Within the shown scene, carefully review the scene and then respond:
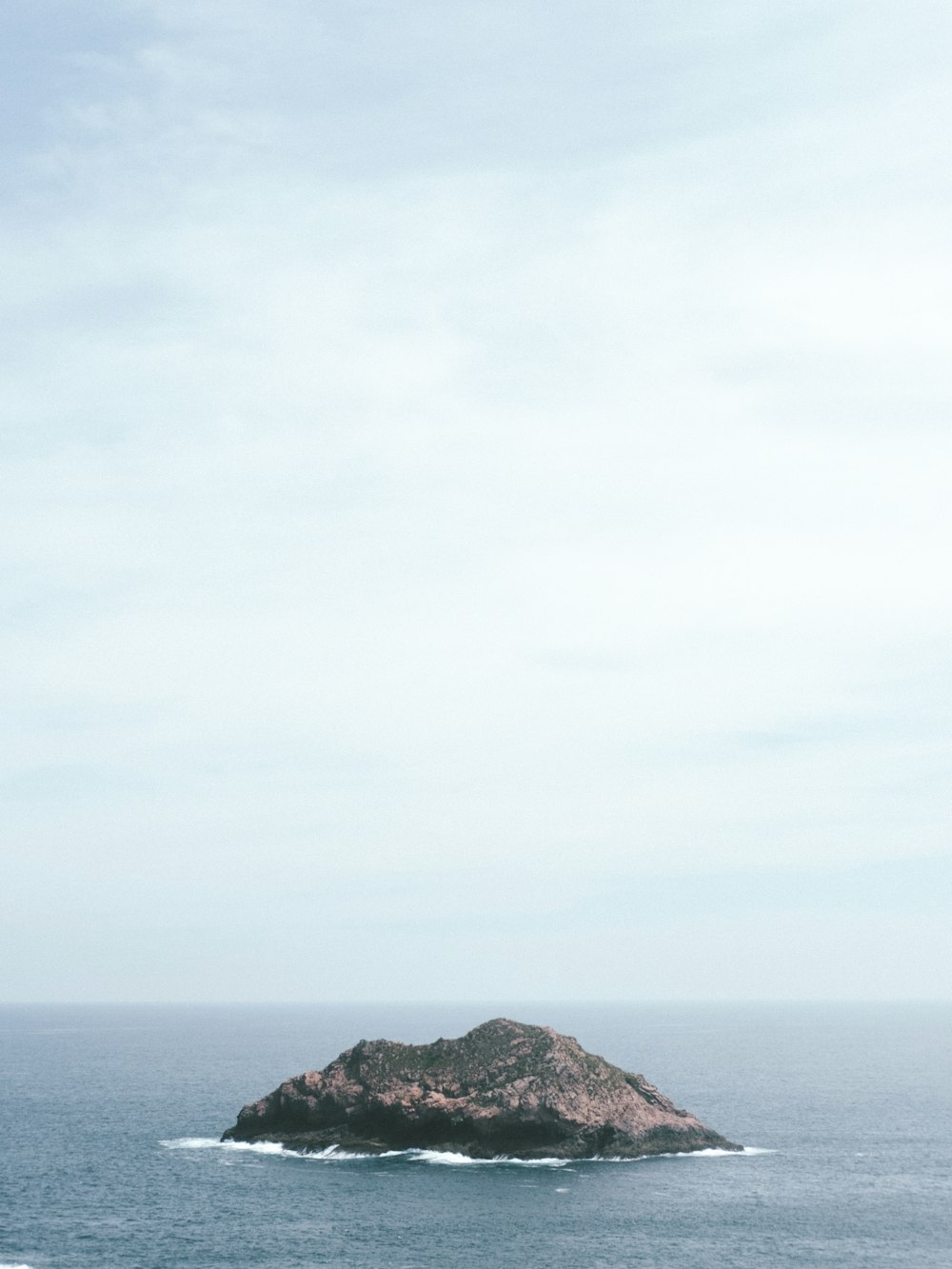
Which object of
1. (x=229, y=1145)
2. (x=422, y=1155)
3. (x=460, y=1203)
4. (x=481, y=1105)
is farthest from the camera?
(x=229, y=1145)

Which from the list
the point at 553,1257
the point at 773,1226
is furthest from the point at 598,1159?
the point at 553,1257

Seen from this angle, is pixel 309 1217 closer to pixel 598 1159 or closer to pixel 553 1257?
pixel 553 1257

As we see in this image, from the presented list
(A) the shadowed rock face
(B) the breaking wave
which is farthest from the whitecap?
(A) the shadowed rock face

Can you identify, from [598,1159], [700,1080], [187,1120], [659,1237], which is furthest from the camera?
[700,1080]

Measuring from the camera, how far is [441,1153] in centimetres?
11088

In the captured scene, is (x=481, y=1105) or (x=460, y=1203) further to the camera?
(x=481, y=1105)

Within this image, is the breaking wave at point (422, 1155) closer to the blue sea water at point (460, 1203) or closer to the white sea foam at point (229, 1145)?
the white sea foam at point (229, 1145)

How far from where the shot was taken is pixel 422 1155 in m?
111

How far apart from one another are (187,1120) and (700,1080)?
83.1m

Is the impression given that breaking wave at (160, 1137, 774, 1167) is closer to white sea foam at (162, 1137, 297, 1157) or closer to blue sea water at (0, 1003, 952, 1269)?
white sea foam at (162, 1137, 297, 1157)

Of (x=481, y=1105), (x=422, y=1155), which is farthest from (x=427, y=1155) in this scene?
(x=481, y=1105)

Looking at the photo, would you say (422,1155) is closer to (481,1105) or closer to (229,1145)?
(481,1105)

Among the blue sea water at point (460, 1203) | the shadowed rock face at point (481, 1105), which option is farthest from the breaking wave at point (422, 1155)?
the shadowed rock face at point (481, 1105)

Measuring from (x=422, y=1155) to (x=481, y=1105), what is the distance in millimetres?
6616
